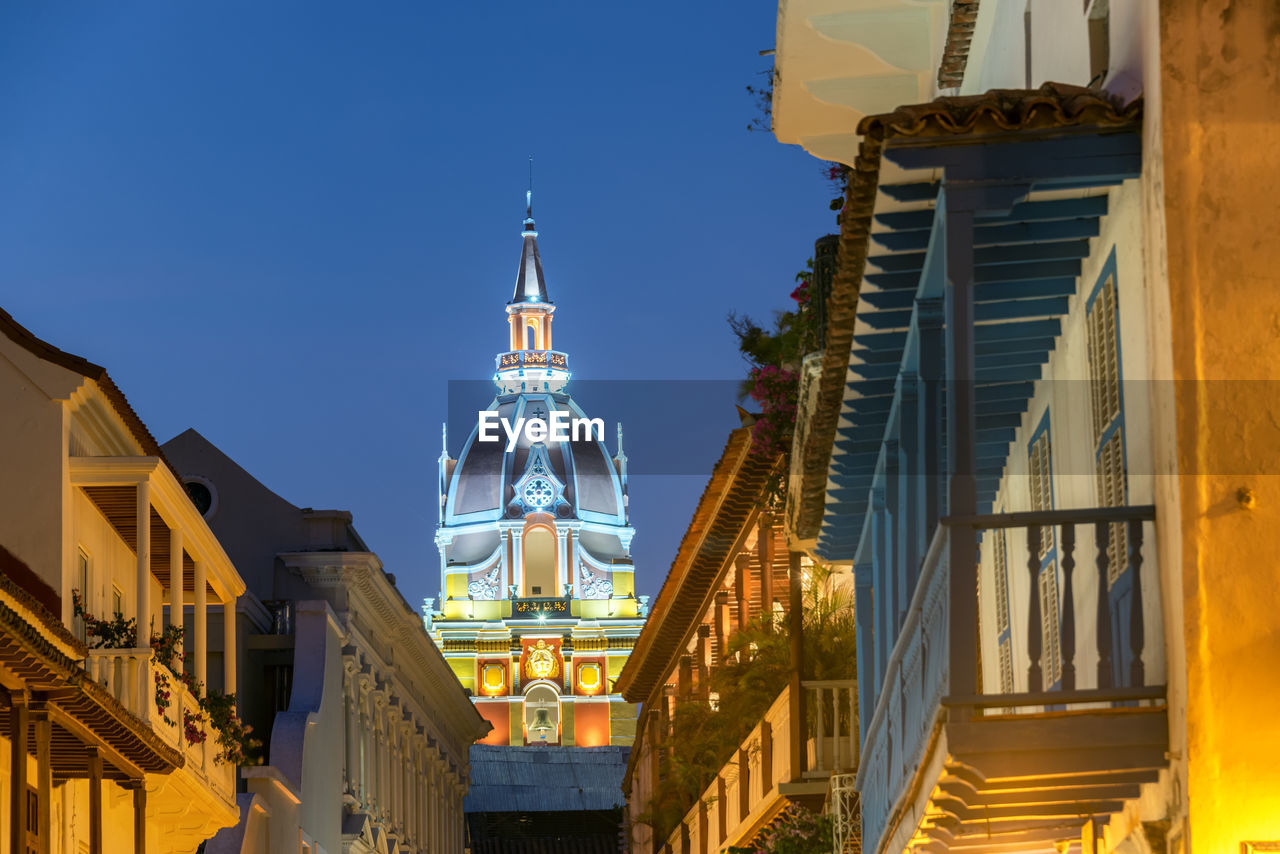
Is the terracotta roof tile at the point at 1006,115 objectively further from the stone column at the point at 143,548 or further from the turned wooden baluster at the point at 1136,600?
the stone column at the point at 143,548

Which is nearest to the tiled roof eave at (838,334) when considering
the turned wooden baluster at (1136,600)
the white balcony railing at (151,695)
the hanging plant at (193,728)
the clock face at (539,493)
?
the turned wooden baluster at (1136,600)

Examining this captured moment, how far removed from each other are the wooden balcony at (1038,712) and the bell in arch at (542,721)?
108 metres

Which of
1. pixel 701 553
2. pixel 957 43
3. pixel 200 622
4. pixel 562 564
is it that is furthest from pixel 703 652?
pixel 562 564

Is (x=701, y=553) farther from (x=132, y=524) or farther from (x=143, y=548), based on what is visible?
(x=143, y=548)

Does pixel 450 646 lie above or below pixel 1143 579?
above

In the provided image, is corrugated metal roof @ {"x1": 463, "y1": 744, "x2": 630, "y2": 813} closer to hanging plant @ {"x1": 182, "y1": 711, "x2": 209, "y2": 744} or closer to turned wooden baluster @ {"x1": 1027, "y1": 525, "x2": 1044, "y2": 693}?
hanging plant @ {"x1": 182, "y1": 711, "x2": 209, "y2": 744}

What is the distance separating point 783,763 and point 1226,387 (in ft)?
44.8

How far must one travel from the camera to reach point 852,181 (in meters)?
11.3

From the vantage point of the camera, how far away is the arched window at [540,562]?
12975 centimetres

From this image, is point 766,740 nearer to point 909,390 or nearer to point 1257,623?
point 909,390

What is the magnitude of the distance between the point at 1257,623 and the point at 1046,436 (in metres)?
3.70

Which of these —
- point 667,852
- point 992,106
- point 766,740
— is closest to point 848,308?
point 992,106

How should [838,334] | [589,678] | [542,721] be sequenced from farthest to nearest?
[589,678]
[542,721]
[838,334]

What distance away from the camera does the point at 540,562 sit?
131250mm
